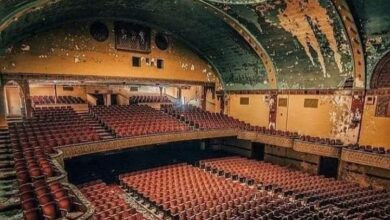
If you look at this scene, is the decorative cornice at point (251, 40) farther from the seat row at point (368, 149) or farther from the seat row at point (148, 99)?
the seat row at point (148, 99)

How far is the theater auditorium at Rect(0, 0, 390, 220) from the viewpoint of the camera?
24.2 ft

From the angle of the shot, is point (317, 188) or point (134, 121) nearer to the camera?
point (317, 188)

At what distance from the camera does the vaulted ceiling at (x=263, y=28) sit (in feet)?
27.4

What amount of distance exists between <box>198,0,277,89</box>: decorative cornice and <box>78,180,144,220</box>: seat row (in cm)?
804

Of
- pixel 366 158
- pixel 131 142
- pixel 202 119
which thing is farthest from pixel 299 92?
pixel 131 142

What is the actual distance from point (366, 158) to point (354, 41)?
4.47 m

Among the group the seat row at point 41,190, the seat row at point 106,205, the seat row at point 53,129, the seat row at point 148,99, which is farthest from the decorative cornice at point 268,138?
the seat row at point 41,190

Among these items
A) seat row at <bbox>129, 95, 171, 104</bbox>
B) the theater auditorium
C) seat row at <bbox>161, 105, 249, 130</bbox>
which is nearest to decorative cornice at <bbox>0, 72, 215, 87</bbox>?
the theater auditorium

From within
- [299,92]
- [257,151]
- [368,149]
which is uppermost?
[299,92]

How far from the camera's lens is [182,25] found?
12.9 metres

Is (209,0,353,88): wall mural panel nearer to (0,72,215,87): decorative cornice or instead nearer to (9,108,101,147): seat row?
(0,72,215,87): decorative cornice

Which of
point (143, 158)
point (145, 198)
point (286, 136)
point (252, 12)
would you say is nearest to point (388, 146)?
point (286, 136)

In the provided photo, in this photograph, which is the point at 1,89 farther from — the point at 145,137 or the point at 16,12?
the point at 145,137

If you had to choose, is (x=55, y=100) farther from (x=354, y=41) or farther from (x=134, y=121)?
(x=354, y=41)
